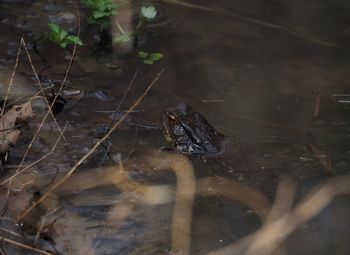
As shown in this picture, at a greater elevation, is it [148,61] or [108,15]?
[108,15]

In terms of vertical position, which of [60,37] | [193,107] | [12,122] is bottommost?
[193,107]

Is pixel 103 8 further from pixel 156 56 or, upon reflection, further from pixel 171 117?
pixel 171 117

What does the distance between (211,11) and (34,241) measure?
2730 mm

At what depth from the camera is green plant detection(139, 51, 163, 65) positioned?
407 cm

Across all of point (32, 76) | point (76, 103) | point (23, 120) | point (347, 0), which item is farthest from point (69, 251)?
point (347, 0)

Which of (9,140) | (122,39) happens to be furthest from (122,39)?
(9,140)

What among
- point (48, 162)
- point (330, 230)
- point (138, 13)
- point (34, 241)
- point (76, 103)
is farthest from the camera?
point (138, 13)

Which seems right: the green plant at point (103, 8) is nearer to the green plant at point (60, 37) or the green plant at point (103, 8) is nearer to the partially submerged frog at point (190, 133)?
the green plant at point (60, 37)

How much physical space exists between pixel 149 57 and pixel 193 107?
0.68 m

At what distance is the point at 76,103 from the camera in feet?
Result: 11.9

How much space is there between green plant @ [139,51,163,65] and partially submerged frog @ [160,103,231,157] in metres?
0.88

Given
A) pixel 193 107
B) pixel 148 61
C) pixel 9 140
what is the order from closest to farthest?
pixel 9 140 < pixel 193 107 < pixel 148 61

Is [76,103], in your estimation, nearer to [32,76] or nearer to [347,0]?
[32,76]

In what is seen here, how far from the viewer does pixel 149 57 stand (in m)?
4.11
